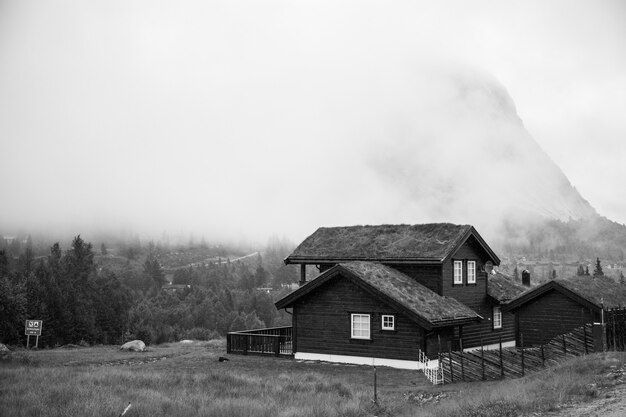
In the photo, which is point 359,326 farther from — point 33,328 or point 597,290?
point 33,328

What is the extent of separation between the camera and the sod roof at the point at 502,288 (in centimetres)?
3994

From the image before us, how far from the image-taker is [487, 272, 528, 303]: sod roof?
131 ft

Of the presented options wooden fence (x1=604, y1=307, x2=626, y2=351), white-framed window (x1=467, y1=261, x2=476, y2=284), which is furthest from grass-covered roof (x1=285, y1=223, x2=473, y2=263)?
wooden fence (x1=604, y1=307, x2=626, y2=351)

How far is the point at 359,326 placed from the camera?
32.2 meters

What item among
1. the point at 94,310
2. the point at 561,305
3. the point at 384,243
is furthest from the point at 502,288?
the point at 94,310

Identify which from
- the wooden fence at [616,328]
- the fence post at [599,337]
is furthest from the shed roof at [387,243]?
the fence post at [599,337]

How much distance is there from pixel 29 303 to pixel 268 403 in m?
66.8

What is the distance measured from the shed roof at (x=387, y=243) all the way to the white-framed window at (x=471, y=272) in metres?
1.54

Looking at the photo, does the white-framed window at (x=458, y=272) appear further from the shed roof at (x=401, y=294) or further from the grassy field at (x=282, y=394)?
the grassy field at (x=282, y=394)

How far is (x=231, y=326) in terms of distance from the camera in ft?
408

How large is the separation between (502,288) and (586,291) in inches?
326

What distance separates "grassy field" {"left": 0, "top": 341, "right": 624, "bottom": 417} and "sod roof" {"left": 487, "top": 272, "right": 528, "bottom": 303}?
14675mm

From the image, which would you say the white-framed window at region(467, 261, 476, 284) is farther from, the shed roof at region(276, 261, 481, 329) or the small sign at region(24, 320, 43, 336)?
the small sign at region(24, 320, 43, 336)

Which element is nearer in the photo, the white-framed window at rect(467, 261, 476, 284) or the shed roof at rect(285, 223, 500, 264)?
the shed roof at rect(285, 223, 500, 264)
